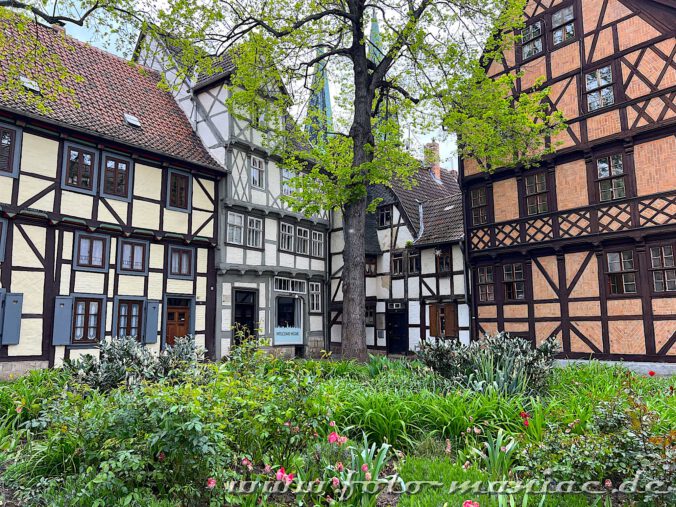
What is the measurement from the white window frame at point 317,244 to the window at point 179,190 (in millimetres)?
7207

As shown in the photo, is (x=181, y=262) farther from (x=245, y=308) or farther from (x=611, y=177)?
(x=611, y=177)

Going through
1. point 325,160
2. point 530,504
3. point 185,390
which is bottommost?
point 530,504

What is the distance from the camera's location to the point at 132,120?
16.4 meters

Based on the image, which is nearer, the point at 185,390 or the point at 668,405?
the point at 185,390

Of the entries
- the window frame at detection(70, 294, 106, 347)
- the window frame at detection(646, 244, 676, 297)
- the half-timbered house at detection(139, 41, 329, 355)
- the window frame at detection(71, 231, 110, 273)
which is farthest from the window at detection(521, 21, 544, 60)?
the window frame at detection(70, 294, 106, 347)

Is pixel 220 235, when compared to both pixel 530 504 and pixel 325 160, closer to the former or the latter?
pixel 325 160

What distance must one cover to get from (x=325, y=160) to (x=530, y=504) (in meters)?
10.7

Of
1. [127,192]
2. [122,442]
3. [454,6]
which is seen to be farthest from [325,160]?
[122,442]

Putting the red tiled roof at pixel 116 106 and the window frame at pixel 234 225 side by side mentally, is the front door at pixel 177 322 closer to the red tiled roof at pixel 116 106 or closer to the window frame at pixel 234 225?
the window frame at pixel 234 225

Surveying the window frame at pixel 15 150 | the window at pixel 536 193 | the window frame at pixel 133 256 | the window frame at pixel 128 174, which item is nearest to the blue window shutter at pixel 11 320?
the window frame at pixel 133 256

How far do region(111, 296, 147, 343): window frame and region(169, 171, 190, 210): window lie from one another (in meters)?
3.55

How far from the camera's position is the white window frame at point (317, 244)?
22.9 metres

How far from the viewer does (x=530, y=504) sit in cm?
374

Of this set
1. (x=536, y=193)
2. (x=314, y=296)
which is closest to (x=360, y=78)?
(x=536, y=193)
